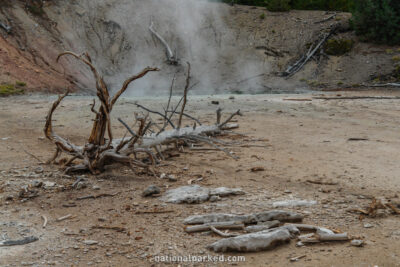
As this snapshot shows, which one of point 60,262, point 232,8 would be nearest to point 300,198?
point 60,262

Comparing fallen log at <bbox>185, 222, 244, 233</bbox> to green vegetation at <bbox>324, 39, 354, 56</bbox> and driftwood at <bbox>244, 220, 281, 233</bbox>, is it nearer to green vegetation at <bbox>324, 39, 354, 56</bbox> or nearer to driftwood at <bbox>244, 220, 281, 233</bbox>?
driftwood at <bbox>244, 220, 281, 233</bbox>

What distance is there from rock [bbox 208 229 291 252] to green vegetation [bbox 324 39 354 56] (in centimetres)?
1811

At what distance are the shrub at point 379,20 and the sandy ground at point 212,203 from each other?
507 inches

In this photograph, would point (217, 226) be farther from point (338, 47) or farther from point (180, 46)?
point (180, 46)

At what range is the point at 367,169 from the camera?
486 centimetres

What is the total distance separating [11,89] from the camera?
13.8 meters

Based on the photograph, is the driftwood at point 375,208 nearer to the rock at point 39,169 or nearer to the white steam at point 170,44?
the rock at point 39,169

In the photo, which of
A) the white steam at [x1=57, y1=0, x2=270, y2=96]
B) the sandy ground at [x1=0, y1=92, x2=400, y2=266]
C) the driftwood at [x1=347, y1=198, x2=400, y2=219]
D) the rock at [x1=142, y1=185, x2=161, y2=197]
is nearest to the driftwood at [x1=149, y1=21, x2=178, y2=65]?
the white steam at [x1=57, y1=0, x2=270, y2=96]

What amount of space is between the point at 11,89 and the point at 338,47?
14266mm

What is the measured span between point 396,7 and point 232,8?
8585mm

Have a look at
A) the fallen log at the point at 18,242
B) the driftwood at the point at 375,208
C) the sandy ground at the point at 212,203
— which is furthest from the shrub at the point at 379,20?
the fallen log at the point at 18,242

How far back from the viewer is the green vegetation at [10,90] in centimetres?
1339

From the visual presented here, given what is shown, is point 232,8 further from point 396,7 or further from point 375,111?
point 375,111

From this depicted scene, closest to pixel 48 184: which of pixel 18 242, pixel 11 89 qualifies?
pixel 18 242
